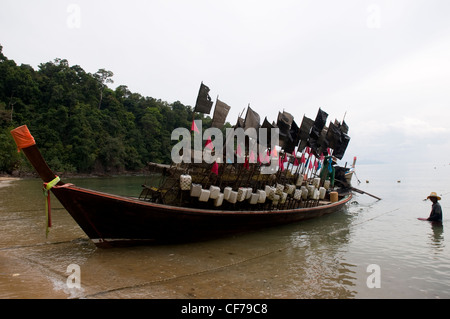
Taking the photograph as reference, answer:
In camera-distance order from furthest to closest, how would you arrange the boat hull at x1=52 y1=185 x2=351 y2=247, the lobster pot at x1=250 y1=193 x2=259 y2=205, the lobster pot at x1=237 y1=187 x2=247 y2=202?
1. the lobster pot at x1=250 y1=193 x2=259 y2=205
2. the lobster pot at x1=237 y1=187 x2=247 y2=202
3. the boat hull at x1=52 y1=185 x2=351 y2=247

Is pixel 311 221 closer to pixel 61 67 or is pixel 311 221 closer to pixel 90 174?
pixel 90 174

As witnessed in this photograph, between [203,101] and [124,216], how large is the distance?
4044 mm

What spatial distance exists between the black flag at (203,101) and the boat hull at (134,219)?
3.05 m

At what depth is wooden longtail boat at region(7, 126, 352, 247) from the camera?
6035mm

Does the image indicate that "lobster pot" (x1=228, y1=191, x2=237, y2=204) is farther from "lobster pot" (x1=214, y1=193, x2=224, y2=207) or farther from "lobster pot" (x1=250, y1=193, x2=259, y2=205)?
"lobster pot" (x1=250, y1=193, x2=259, y2=205)

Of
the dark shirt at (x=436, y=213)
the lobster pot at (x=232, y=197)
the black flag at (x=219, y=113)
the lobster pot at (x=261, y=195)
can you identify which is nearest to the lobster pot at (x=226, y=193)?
the lobster pot at (x=232, y=197)

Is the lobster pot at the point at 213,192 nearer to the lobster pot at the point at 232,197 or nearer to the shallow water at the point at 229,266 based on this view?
the lobster pot at the point at 232,197

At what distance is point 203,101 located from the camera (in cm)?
841

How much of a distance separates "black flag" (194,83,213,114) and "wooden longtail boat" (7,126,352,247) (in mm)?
3041

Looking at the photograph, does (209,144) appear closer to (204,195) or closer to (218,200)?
(204,195)

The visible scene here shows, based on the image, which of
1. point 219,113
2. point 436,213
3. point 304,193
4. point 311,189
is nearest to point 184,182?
point 219,113

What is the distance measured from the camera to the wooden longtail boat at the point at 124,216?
604 centimetres

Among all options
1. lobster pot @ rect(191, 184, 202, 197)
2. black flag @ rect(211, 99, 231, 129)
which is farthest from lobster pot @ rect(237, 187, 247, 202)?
black flag @ rect(211, 99, 231, 129)

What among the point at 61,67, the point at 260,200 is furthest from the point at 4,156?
the point at 260,200
